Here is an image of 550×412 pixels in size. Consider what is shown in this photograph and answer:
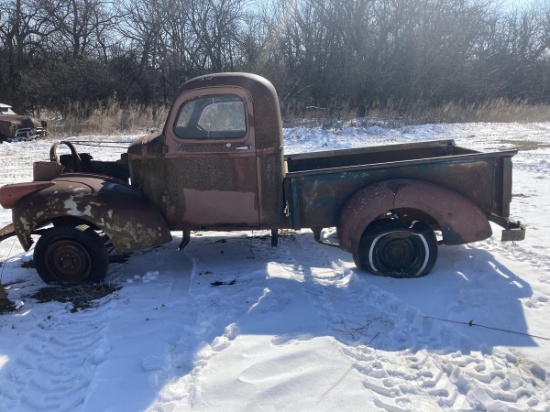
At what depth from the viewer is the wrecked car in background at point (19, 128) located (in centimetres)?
1587

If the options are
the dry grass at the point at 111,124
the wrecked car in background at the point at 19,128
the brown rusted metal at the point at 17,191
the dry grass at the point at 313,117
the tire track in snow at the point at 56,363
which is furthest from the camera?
the dry grass at the point at 313,117

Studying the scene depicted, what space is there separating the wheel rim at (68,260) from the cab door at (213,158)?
36.5 inches

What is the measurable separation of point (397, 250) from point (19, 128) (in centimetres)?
1579

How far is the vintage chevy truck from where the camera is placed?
173 inches

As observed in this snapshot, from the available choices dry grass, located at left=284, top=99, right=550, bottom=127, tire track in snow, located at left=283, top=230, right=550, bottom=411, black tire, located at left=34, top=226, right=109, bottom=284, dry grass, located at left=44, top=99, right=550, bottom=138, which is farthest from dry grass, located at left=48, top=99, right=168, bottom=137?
tire track in snow, located at left=283, top=230, right=550, bottom=411

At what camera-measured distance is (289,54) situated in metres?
26.1

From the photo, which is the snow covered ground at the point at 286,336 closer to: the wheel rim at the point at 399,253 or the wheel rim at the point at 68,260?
the wheel rim at the point at 399,253

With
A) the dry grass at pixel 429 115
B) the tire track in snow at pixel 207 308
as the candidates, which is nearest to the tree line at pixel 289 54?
the dry grass at pixel 429 115

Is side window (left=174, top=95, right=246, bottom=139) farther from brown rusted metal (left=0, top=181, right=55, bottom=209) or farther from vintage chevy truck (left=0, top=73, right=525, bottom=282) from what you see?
brown rusted metal (left=0, top=181, right=55, bottom=209)

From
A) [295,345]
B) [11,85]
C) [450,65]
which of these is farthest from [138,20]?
[295,345]

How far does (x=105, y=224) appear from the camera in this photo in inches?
174

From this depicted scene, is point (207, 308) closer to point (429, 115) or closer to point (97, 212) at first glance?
point (97, 212)

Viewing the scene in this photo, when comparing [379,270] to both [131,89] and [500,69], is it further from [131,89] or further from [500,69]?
[500,69]

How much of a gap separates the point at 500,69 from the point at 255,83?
27473 mm
